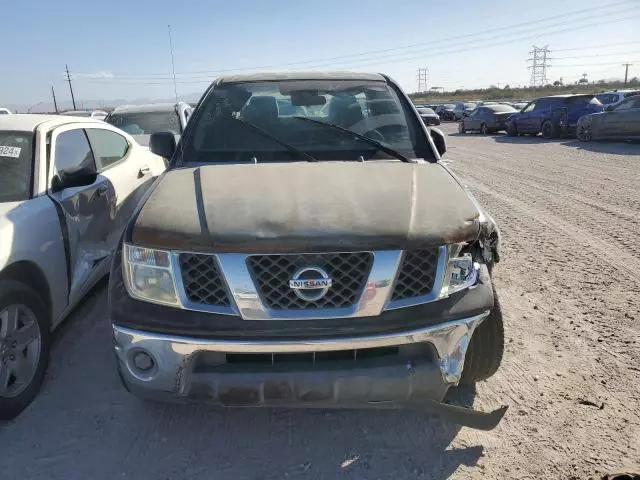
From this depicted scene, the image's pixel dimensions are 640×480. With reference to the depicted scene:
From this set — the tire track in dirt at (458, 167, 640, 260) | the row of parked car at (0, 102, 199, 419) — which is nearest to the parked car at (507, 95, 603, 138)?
the tire track in dirt at (458, 167, 640, 260)

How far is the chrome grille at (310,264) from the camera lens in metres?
2.36

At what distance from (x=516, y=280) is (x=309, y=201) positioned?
114 inches

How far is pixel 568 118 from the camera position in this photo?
18.7 metres

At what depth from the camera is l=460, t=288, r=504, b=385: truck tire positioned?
278 centimetres

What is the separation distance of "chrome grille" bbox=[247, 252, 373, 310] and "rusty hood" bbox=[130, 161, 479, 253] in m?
0.06

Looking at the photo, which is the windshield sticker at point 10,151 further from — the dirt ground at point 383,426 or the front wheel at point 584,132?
the front wheel at point 584,132

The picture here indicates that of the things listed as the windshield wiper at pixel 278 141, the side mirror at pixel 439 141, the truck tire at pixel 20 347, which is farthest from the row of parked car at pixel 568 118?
the truck tire at pixel 20 347

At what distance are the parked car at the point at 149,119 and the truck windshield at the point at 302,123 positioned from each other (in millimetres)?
5660

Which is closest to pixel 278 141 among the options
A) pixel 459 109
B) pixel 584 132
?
pixel 584 132

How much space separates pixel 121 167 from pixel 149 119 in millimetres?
5044

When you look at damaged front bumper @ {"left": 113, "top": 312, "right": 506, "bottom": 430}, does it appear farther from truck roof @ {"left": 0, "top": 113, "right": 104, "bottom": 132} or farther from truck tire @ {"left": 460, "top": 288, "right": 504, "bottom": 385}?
truck roof @ {"left": 0, "top": 113, "right": 104, "bottom": 132}

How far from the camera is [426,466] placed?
2.54 meters

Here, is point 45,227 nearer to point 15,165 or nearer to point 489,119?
point 15,165

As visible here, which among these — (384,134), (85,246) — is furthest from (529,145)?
(85,246)
